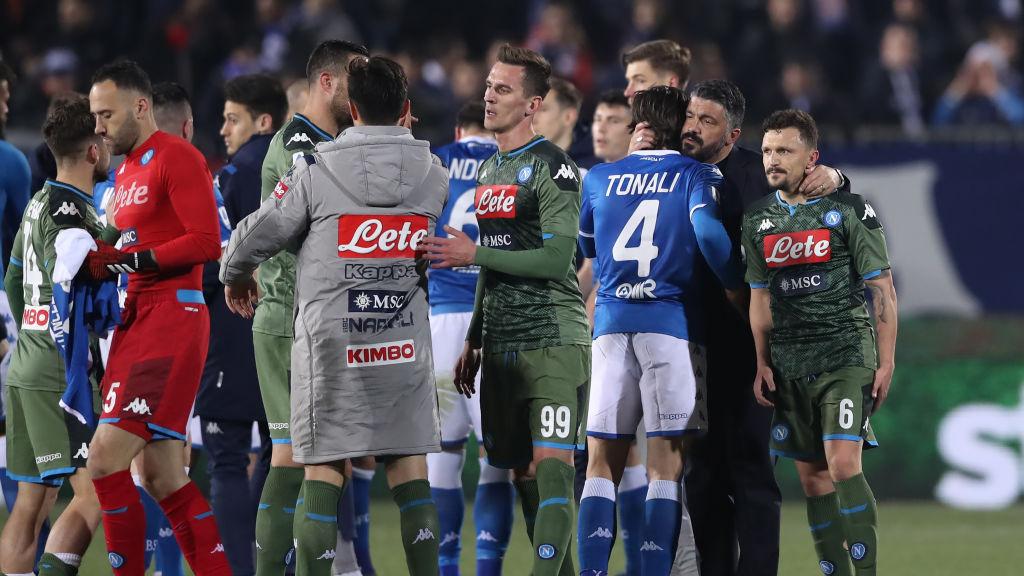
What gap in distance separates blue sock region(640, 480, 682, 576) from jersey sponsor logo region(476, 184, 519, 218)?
1467 mm

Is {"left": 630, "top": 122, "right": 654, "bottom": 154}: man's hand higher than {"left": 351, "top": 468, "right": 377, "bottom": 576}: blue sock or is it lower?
higher

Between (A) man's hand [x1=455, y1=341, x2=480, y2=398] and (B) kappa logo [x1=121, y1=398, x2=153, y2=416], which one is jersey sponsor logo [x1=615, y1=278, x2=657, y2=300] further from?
(B) kappa logo [x1=121, y1=398, x2=153, y2=416]

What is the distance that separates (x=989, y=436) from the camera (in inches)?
503

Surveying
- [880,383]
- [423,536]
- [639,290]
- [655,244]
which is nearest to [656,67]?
[655,244]

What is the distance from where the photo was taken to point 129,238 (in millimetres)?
6703

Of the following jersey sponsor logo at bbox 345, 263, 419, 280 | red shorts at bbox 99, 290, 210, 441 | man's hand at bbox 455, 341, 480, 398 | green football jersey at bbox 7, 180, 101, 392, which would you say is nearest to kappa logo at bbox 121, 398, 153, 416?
red shorts at bbox 99, 290, 210, 441

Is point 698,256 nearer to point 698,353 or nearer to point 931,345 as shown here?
point 698,353

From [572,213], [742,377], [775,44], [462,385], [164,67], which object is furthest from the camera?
[775,44]

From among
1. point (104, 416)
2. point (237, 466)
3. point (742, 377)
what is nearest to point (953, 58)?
point (742, 377)

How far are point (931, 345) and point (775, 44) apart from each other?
3874mm

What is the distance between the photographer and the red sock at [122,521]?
6.46 m

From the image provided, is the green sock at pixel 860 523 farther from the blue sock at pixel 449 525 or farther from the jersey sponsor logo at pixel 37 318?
the jersey sponsor logo at pixel 37 318

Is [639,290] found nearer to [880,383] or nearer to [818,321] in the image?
[818,321]

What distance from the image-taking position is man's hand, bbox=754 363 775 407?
22.9 feet
